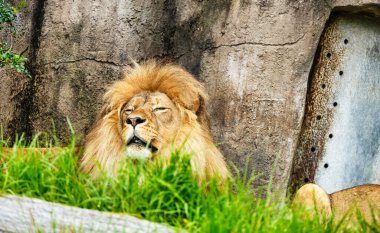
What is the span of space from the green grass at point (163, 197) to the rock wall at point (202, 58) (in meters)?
1.80

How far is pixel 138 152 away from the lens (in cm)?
475

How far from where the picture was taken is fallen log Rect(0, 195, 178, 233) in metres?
3.73

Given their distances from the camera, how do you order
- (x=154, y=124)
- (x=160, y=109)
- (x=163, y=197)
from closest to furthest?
(x=163, y=197) < (x=154, y=124) < (x=160, y=109)

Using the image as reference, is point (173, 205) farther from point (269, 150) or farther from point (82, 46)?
point (82, 46)

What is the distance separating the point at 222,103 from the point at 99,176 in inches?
73.8

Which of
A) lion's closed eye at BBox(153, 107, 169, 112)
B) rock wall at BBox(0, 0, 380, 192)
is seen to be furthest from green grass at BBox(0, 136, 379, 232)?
rock wall at BBox(0, 0, 380, 192)

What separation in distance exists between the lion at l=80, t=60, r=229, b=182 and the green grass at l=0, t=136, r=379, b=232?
39cm

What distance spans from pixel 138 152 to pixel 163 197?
724 mm

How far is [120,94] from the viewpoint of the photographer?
5.17 m

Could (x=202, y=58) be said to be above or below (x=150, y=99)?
above

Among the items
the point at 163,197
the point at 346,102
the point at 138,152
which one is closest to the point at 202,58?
the point at 346,102

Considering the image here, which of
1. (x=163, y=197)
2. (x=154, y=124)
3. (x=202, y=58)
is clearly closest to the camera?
(x=163, y=197)

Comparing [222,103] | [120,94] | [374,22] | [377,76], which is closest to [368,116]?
[377,76]

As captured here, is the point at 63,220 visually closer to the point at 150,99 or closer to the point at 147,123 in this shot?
the point at 147,123
